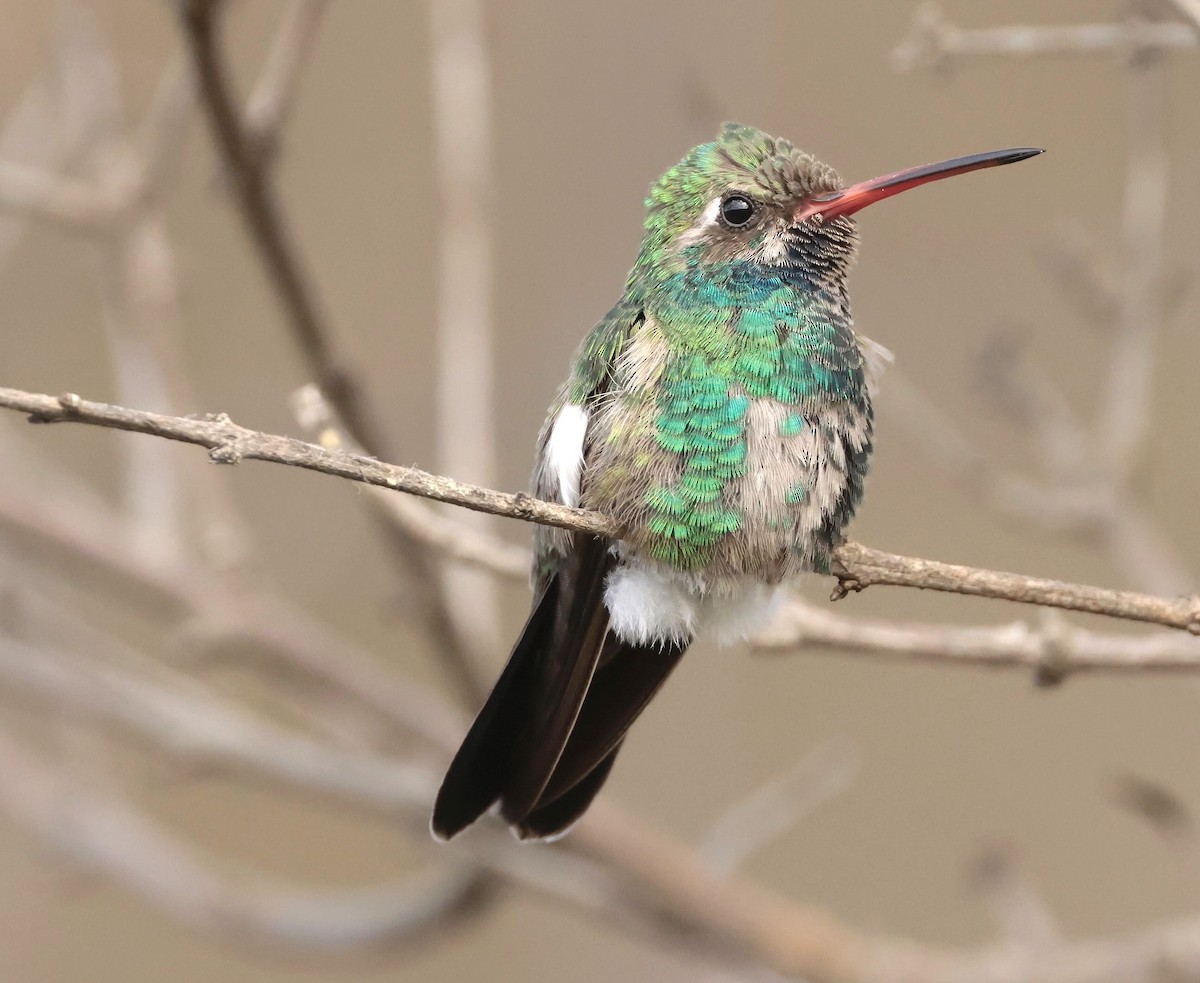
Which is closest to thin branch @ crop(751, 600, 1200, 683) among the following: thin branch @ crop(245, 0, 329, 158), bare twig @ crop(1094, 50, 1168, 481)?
bare twig @ crop(1094, 50, 1168, 481)

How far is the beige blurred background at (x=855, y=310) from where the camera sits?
532 centimetres

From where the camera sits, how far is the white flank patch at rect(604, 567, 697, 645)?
97.0 inches

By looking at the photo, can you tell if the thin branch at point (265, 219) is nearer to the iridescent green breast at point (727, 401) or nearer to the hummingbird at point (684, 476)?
the hummingbird at point (684, 476)

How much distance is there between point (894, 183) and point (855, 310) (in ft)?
9.37

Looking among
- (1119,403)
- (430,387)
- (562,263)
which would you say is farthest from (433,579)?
(562,263)

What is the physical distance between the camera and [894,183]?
2336mm

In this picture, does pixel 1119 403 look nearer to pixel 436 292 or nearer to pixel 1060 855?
pixel 1060 855

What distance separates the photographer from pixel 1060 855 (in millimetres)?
5777

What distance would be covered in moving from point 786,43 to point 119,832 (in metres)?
3.97

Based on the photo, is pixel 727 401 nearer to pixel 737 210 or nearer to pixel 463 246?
pixel 737 210

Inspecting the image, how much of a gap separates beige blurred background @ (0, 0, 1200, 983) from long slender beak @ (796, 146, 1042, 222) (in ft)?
8.10

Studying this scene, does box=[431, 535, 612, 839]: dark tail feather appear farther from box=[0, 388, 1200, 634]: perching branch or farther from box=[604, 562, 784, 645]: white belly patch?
box=[0, 388, 1200, 634]: perching branch

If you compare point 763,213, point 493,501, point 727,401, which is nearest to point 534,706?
point 727,401

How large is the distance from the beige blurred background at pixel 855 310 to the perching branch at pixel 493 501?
2.86 meters
